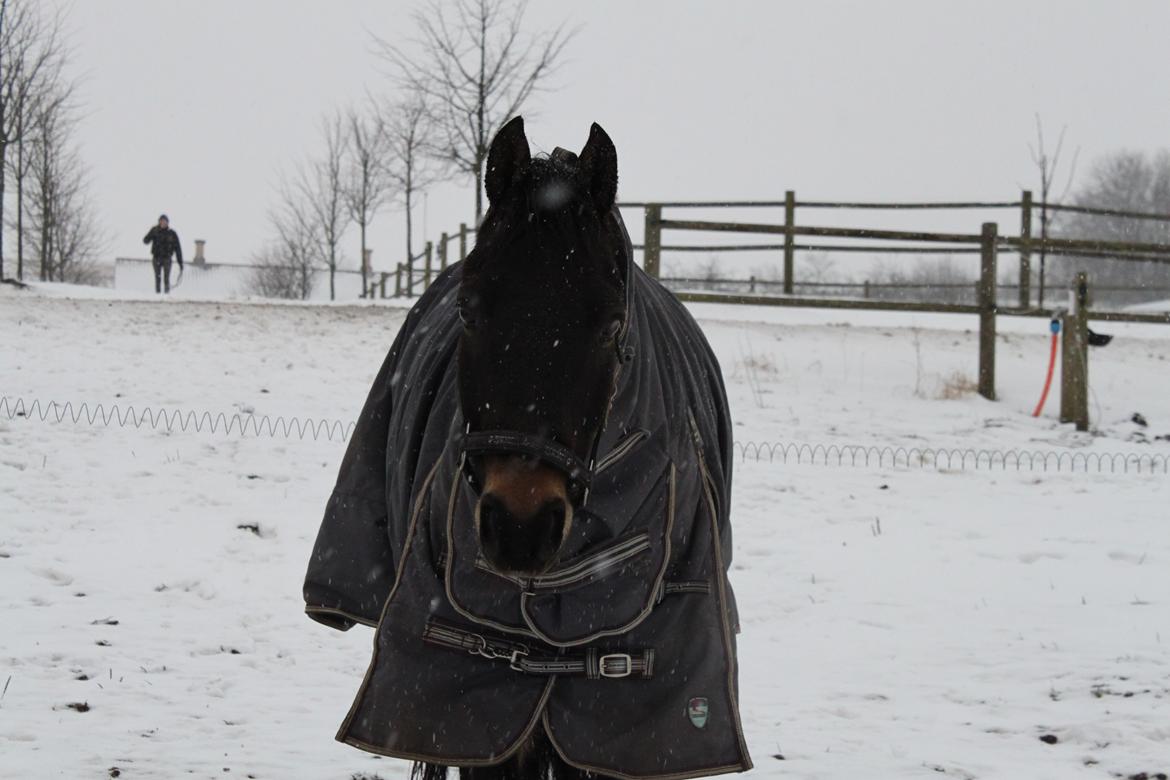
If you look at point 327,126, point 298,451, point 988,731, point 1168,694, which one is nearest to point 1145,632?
point 1168,694

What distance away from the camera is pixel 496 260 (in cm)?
201

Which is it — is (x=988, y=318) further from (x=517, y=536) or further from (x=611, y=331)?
(x=517, y=536)

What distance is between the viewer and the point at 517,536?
1.85 metres

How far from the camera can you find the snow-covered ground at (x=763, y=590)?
3645 mm

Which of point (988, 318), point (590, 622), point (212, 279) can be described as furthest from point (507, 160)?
point (212, 279)

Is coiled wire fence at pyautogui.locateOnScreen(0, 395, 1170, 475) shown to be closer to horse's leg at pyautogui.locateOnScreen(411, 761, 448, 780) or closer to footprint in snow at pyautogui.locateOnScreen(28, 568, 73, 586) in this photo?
footprint in snow at pyautogui.locateOnScreen(28, 568, 73, 586)

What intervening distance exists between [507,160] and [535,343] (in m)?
0.42

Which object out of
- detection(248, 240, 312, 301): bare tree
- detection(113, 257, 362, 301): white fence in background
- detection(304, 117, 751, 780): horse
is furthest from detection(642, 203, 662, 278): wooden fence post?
detection(113, 257, 362, 301): white fence in background

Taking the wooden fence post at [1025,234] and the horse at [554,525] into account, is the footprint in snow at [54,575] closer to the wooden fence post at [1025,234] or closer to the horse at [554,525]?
the horse at [554,525]

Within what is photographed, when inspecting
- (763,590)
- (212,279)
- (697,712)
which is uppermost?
(212,279)

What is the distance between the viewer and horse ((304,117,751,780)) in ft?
6.32

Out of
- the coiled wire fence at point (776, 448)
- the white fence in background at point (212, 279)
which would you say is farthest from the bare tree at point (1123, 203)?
the coiled wire fence at point (776, 448)

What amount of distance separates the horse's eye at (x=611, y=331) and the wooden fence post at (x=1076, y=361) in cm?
895

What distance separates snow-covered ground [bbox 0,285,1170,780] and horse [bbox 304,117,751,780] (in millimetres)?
1197
